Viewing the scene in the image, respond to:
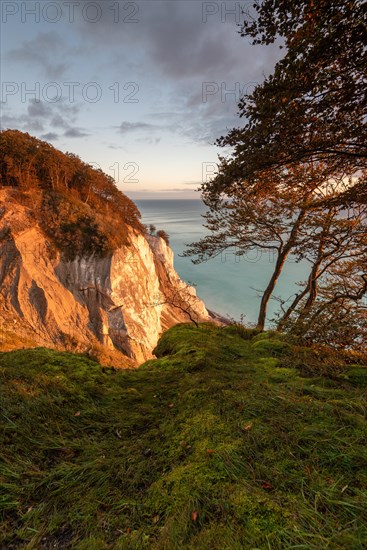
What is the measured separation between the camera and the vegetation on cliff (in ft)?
66.7

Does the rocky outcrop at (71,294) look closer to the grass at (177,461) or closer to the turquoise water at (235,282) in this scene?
the grass at (177,461)

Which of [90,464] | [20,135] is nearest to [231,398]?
[90,464]

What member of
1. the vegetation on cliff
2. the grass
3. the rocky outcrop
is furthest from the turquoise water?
the grass

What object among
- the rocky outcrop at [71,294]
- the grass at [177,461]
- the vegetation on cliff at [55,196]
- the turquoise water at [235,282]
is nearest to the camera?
the grass at [177,461]

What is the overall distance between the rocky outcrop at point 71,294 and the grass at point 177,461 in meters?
11.8

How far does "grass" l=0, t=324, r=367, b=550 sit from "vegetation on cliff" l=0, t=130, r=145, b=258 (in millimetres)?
18715

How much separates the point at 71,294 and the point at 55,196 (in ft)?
27.8

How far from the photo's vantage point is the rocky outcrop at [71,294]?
17406 mm

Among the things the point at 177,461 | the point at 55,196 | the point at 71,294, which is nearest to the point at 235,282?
the point at 71,294

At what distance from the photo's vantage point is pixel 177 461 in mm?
1923

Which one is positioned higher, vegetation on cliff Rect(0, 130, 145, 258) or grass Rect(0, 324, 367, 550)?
vegetation on cliff Rect(0, 130, 145, 258)

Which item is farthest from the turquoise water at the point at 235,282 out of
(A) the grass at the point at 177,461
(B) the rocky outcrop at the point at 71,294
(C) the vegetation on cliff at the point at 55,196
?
(A) the grass at the point at 177,461

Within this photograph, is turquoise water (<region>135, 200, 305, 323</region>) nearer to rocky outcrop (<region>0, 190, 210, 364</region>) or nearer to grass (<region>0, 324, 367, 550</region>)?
rocky outcrop (<region>0, 190, 210, 364</region>)

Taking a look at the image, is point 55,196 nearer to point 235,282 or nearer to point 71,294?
point 71,294
